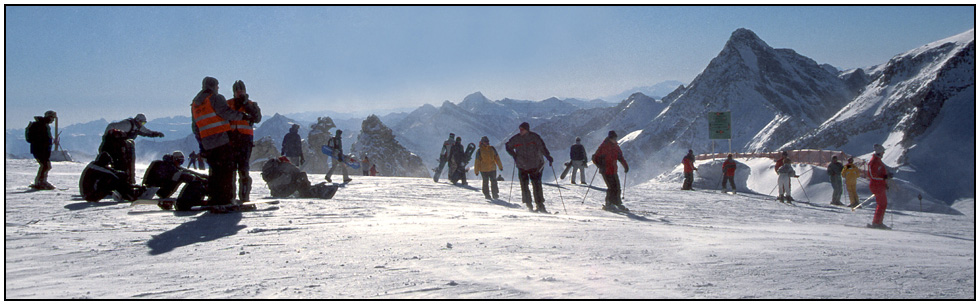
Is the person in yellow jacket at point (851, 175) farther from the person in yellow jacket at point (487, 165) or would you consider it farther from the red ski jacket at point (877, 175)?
the person in yellow jacket at point (487, 165)

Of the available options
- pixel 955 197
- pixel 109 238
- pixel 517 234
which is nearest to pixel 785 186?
pixel 517 234

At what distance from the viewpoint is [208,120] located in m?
6.04

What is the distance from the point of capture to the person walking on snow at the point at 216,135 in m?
6.02

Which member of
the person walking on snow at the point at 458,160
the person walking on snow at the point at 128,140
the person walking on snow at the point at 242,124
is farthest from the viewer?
the person walking on snow at the point at 458,160

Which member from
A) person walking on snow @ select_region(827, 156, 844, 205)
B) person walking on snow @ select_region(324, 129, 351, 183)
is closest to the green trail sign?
person walking on snow @ select_region(827, 156, 844, 205)

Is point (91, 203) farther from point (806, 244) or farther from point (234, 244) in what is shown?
point (806, 244)

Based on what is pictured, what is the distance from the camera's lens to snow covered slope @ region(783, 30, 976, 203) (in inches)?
2382

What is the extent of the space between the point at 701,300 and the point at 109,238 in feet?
14.0

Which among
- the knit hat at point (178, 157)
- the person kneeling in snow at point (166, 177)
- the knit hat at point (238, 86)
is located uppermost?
the knit hat at point (238, 86)

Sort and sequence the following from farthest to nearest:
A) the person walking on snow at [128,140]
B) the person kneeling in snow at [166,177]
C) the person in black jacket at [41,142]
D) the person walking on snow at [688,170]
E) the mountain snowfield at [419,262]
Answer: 1. the person walking on snow at [688,170]
2. the person in black jacket at [41,142]
3. the person walking on snow at [128,140]
4. the person kneeling in snow at [166,177]
5. the mountain snowfield at [419,262]

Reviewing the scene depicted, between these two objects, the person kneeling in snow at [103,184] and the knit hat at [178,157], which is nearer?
the person kneeling in snow at [103,184]

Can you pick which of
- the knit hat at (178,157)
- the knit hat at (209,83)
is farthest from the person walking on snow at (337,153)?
the knit hat at (209,83)

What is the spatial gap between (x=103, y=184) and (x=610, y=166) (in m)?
8.07

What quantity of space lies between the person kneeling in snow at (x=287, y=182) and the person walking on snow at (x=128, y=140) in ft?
5.78
